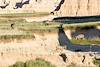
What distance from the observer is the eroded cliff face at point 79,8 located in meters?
56.1

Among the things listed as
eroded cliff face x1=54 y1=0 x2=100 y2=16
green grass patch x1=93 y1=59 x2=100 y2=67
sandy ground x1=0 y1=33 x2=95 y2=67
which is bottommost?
green grass patch x1=93 y1=59 x2=100 y2=67

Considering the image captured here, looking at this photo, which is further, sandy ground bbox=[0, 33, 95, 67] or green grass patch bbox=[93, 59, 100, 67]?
sandy ground bbox=[0, 33, 95, 67]

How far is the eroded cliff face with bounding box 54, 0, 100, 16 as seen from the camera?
5609cm

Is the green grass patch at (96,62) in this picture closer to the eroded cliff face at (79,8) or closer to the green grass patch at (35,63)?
the green grass patch at (35,63)

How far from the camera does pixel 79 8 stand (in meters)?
57.3

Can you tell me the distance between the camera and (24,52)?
22781mm

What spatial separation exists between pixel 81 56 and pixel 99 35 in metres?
11.3

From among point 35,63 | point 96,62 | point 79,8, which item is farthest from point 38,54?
point 79,8

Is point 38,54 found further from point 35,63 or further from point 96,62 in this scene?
point 96,62

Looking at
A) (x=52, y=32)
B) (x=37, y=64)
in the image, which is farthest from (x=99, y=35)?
(x=37, y=64)

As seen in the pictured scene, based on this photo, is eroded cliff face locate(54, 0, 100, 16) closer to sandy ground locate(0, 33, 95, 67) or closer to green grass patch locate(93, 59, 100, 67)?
sandy ground locate(0, 33, 95, 67)

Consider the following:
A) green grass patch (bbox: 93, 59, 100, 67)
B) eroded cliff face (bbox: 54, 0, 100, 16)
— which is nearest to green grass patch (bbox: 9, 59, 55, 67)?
green grass patch (bbox: 93, 59, 100, 67)

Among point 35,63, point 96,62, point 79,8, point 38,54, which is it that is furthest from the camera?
point 79,8

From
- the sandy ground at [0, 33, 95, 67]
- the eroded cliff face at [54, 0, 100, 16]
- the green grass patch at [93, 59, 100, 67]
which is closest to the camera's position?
the green grass patch at [93, 59, 100, 67]
